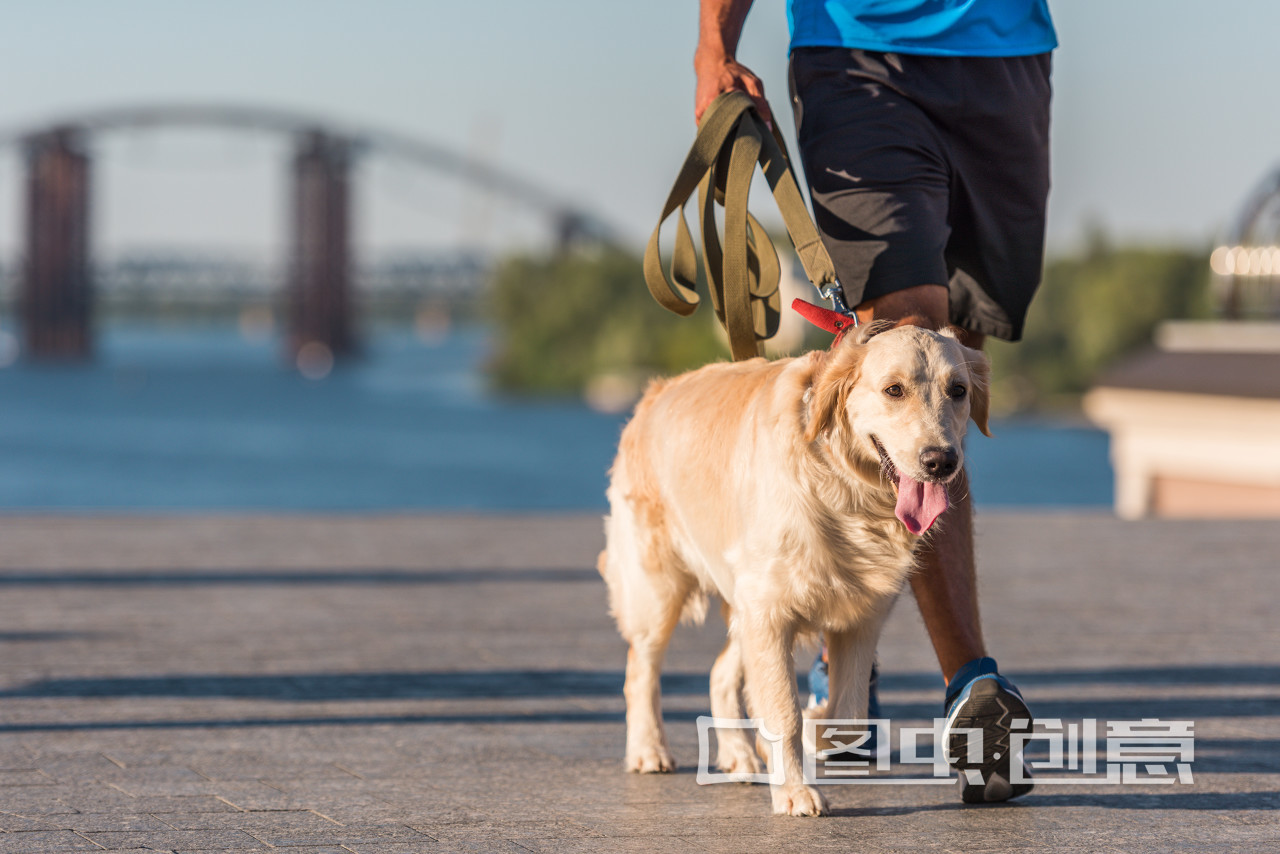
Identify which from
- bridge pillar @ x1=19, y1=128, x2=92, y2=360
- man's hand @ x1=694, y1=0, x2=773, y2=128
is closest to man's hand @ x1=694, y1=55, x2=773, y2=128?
man's hand @ x1=694, y1=0, x2=773, y2=128

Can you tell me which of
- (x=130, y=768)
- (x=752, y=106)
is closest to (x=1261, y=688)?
(x=752, y=106)

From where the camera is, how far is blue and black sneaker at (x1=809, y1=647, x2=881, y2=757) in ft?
11.2

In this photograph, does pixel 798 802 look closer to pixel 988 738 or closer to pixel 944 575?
pixel 988 738

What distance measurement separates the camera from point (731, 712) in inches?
132

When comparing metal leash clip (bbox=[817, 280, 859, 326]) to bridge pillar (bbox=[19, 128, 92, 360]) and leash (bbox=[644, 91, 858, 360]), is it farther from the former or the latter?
bridge pillar (bbox=[19, 128, 92, 360])

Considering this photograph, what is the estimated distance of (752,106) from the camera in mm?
3395

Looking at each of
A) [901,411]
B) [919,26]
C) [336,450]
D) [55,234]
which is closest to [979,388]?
[901,411]

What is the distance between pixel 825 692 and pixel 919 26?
153 centimetres

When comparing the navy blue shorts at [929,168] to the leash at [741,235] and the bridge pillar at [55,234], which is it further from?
the bridge pillar at [55,234]

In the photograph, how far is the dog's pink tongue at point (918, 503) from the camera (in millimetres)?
2707

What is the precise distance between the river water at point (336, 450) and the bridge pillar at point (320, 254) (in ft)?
17.8

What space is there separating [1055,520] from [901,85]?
5.94m

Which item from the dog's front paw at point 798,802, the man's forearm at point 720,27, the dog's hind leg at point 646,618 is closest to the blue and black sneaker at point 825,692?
the dog's hind leg at point 646,618

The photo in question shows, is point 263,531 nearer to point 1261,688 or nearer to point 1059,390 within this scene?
point 1261,688
